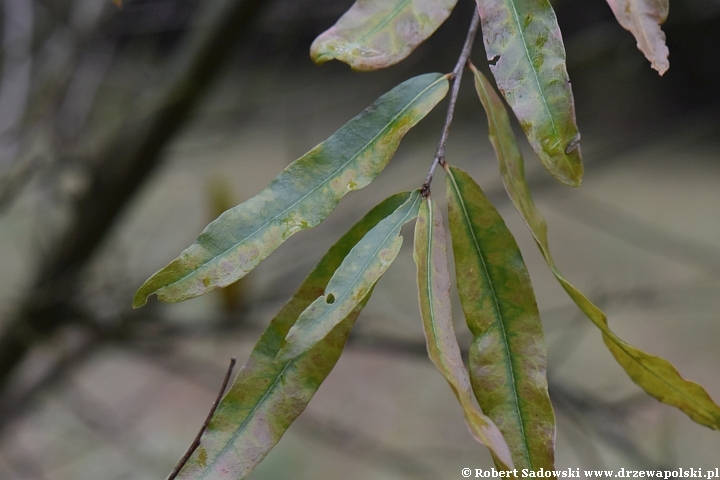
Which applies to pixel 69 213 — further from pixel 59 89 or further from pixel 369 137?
pixel 369 137

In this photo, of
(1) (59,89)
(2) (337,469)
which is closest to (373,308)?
(2) (337,469)

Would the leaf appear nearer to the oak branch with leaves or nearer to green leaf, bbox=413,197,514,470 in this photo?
the oak branch with leaves

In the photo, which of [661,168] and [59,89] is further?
[661,168]

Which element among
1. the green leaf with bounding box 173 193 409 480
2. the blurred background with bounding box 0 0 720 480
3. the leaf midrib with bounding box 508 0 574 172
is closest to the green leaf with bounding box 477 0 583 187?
the leaf midrib with bounding box 508 0 574 172

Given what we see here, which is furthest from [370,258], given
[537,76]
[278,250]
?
[278,250]

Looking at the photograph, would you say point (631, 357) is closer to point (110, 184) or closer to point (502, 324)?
point (502, 324)

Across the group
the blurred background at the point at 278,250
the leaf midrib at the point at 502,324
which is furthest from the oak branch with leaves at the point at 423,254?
the blurred background at the point at 278,250

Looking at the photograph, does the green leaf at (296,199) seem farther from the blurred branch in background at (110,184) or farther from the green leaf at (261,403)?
the blurred branch in background at (110,184)

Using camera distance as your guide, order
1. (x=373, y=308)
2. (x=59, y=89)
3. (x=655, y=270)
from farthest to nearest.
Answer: (x=655, y=270), (x=373, y=308), (x=59, y=89)
